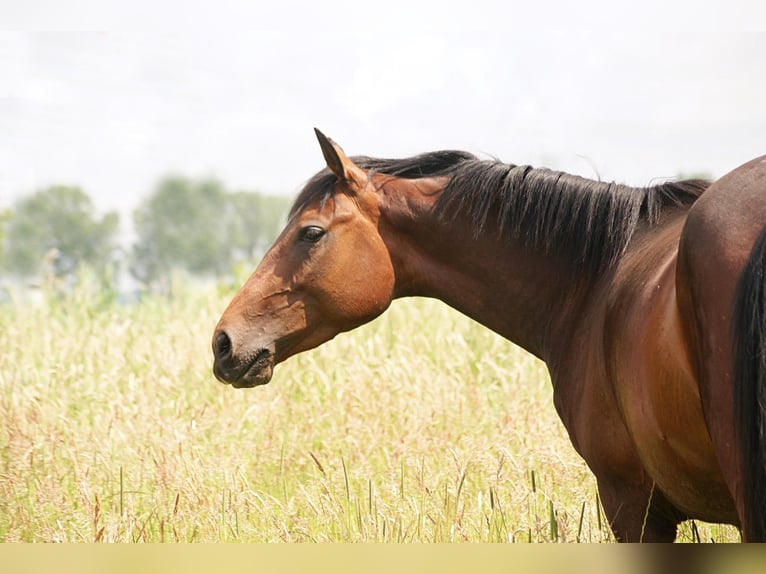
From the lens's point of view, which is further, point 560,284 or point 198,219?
→ point 198,219

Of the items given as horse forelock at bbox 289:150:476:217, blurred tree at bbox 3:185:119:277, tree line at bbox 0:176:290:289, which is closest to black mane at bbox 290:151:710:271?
horse forelock at bbox 289:150:476:217

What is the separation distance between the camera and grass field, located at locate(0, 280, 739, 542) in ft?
13.8

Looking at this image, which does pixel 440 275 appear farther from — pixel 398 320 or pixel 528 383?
pixel 398 320

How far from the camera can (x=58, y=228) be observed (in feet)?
80.8

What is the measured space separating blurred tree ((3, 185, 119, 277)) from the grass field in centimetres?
1154

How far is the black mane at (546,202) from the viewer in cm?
343

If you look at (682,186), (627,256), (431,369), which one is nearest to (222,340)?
(627,256)

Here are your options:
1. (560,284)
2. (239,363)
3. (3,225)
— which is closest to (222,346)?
(239,363)

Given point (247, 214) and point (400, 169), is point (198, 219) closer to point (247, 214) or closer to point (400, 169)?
point (247, 214)

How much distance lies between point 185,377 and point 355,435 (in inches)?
79.7

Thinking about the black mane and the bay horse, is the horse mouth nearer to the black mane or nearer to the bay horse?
the bay horse

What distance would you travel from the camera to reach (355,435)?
570cm

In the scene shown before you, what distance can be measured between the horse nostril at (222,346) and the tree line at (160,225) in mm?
7945

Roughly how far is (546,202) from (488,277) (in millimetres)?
434
